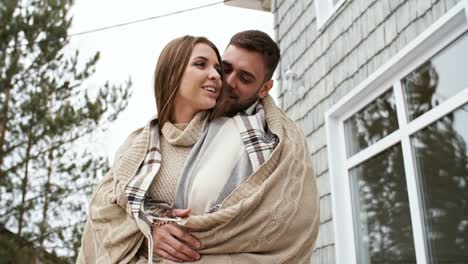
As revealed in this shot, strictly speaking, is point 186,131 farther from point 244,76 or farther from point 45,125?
point 45,125

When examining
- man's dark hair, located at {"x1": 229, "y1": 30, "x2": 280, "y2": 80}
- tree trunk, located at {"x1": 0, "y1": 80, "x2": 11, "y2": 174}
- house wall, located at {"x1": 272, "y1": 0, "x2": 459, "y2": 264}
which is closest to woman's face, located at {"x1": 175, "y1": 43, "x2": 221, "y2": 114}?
man's dark hair, located at {"x1": 229, "y1": 30, "x2": 280, "y2": 80}

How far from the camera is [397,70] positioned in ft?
9.23

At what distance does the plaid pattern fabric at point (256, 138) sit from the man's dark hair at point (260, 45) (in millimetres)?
474

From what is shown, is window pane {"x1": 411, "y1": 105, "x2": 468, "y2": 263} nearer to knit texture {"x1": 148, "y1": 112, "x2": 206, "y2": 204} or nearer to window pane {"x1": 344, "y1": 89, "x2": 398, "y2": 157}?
window pane {"x1": 344, "y1": 89, "x2": 398, "y2": 157}

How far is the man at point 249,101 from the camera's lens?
1.10 m

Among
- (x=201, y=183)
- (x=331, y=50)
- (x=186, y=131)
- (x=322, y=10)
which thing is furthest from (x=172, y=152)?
(x=322, y=10)

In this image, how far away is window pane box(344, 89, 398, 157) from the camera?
2895 mm

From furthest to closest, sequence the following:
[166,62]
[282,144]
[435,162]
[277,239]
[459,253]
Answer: [435,162] → [459,253] → [166,62] → [282,144] → [277,239]

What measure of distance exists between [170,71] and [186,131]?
0.18m

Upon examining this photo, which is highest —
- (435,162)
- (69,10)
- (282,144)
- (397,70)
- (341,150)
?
(69,10)

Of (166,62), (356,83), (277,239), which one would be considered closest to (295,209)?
(277,239)

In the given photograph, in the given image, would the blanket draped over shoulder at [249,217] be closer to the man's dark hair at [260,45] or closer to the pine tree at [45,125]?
the man's dark hair at [260,45]

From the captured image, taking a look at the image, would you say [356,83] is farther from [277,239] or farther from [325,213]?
[277,239]

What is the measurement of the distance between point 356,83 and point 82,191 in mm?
7271
